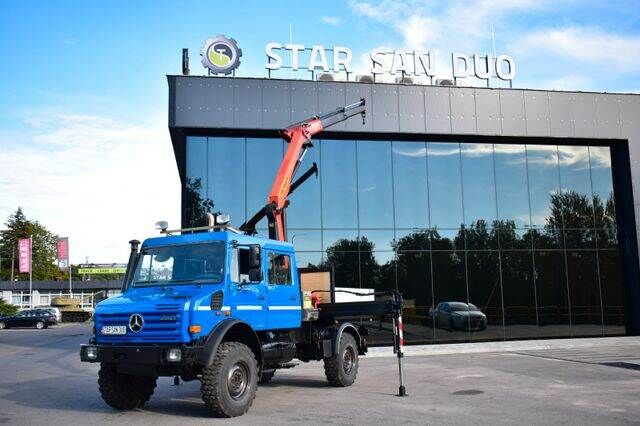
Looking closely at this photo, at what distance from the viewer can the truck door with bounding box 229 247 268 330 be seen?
8977mm

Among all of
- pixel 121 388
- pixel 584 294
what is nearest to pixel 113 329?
pixel 121 388

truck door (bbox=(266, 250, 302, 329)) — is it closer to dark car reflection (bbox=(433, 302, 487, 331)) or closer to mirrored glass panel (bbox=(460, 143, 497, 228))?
dark car reflection (bbox=(433, 302, 487, 331))

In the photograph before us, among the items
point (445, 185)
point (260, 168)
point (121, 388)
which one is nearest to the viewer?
point (121, 388)

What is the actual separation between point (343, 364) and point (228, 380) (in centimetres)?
356

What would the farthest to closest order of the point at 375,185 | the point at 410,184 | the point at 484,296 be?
the point at 410,184
the point at 484,296
the point at 375,185

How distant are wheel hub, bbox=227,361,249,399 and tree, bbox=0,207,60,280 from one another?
290 ft

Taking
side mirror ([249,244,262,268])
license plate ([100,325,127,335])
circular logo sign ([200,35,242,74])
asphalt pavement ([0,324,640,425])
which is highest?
circular logo sign ([200,35,242,74])

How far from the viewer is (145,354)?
8109mm

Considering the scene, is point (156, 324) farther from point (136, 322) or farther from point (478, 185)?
point (478, 185)

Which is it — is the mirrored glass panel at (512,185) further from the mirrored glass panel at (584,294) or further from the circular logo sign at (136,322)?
the circular logo sign at (136,322)

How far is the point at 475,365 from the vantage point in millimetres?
15172

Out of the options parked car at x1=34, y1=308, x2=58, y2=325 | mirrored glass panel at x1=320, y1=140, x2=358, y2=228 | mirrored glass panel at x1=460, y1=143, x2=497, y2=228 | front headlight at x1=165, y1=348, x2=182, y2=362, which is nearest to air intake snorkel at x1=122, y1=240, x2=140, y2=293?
front headlight at x1=165, y1=348, x2=182, y2=362

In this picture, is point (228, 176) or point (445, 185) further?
point (445, 185)

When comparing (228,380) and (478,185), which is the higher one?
(478,185)
